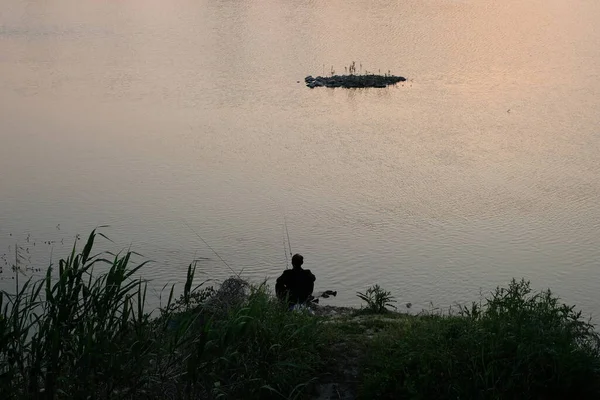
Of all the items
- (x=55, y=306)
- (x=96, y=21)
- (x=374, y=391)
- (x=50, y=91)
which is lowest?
(x=374, y=391)

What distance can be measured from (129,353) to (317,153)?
1169cm

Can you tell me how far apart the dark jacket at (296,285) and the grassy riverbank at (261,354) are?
1.51 metres

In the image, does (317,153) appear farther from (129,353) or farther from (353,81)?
(129,353)

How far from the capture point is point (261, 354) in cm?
636

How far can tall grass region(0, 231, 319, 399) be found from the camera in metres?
5.65

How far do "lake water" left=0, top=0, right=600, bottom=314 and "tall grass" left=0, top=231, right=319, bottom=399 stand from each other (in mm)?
4524

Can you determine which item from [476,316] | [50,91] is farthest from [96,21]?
[476,316]

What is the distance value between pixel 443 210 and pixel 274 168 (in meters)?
3.52

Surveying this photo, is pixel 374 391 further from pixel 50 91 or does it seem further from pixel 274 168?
pixel 50 91

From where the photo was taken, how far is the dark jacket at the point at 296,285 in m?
8.70

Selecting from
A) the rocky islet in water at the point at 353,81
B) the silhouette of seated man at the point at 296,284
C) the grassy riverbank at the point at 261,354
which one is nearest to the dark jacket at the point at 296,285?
the silhouette of seated man at the point at 296,284

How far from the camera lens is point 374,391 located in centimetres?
631

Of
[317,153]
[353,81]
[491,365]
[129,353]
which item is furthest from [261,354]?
[353,81]

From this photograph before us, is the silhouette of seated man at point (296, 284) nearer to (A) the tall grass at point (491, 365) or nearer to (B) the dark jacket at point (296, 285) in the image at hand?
(B) the dark jacket at point (296, 285)
